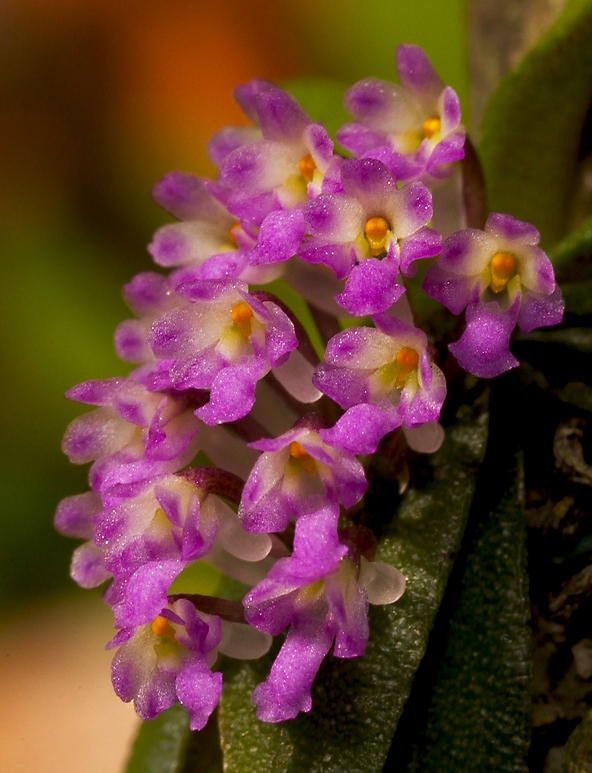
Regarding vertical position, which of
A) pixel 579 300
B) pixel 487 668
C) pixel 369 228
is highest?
pixel 369 228

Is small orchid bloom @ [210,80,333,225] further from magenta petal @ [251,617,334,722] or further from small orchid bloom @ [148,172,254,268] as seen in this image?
magenta petal @ [251,617,334,722]

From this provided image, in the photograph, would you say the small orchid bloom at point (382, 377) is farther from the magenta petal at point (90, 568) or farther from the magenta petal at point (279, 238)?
the magenta petal at point (90, 568)

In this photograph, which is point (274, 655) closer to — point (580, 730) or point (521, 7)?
point (580, 730)

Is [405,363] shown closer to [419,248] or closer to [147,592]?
[419,248]

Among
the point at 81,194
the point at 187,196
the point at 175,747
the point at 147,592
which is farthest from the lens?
the point at 81,194

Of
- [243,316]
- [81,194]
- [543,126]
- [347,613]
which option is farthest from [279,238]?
[81,194]

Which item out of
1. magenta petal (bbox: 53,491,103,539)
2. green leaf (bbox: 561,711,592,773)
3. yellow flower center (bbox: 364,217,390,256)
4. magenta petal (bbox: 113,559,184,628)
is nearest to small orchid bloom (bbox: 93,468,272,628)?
magenta petal (bbox: 113,559,184,628)
